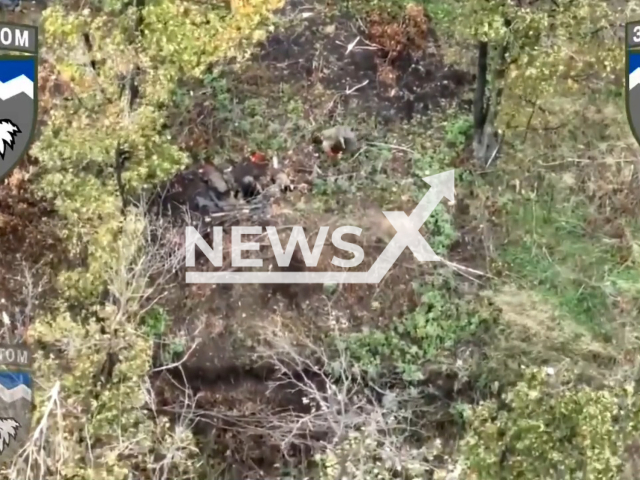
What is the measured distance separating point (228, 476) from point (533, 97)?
923 millimetres

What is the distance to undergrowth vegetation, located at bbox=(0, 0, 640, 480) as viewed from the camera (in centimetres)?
147

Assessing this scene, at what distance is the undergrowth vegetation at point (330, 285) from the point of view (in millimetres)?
1473

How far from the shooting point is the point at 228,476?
148 cm

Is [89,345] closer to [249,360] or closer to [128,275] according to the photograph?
[128,275]

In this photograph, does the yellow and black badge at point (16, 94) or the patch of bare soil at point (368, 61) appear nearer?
the yellow and black badge at point (16, 94)

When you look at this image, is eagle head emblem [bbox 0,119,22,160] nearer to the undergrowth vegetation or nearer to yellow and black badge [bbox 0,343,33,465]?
the undergrowth vegetation

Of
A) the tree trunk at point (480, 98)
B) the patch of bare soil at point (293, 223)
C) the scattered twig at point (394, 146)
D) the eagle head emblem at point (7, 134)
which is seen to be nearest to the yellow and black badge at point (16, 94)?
the eagle head emblem at point (7, 134)

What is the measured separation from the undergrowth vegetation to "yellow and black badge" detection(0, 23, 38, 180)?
0.04 meters
